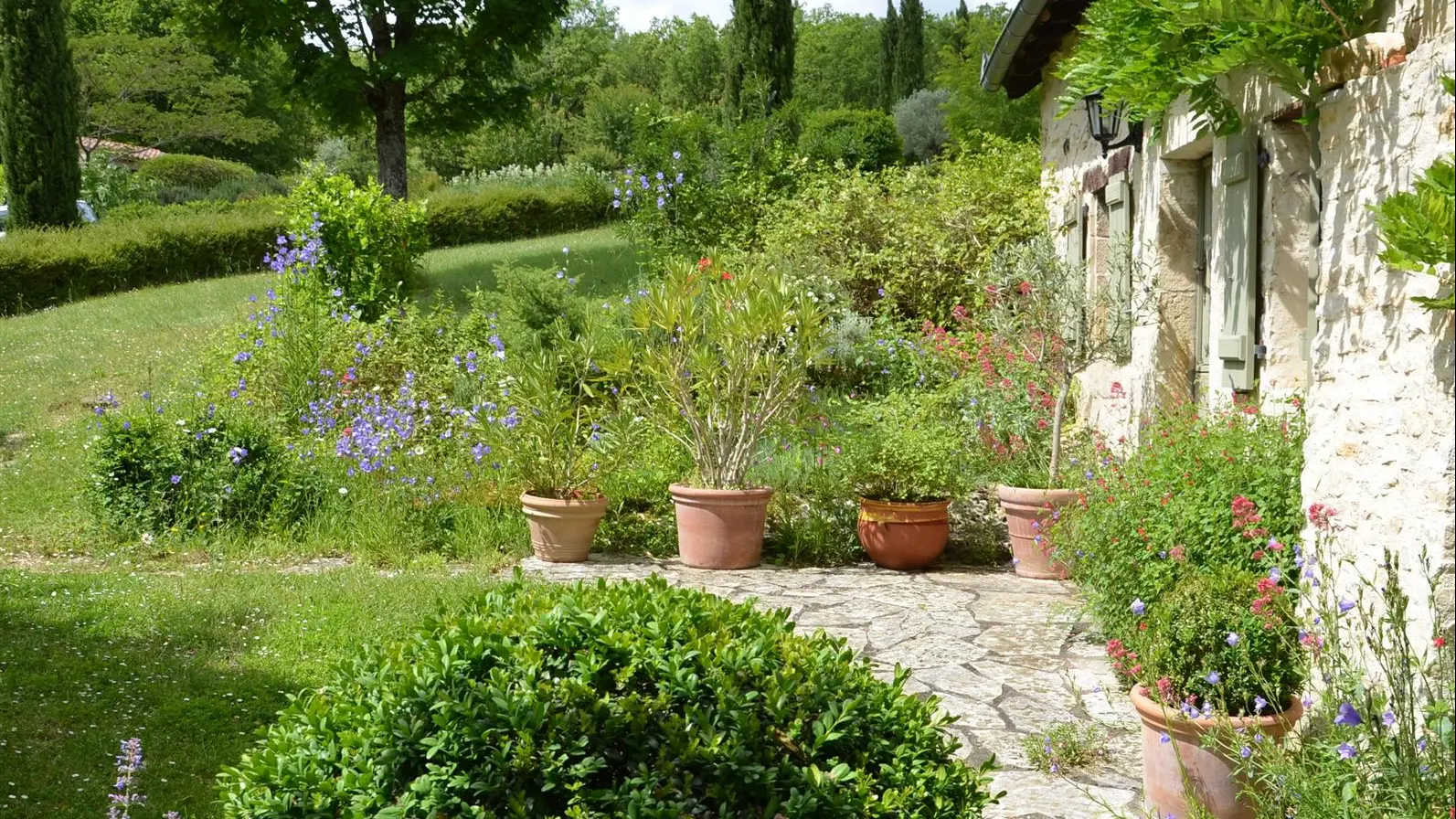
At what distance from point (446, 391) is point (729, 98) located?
1152 centimetres

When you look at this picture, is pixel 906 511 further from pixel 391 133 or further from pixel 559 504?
pixel 391 133

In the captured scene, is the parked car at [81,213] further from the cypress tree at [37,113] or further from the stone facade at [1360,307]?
the stone facade at [1360,307]

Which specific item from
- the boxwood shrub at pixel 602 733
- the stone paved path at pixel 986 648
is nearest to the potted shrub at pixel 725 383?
the stone paved path at pixel 986 648

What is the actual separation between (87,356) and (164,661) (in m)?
9.20

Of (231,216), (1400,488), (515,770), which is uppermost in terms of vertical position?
(231,216)

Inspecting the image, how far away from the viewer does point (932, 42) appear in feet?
155

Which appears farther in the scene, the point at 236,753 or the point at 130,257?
the point at 130,257

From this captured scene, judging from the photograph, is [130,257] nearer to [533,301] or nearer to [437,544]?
[533,301]

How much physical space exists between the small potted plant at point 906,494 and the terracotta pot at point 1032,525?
38cm

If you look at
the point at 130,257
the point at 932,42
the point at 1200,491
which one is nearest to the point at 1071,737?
the point at 1200,491

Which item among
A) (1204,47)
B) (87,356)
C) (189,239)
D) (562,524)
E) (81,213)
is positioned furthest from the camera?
(81,213)

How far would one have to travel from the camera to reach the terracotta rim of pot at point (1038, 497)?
6.88 meters

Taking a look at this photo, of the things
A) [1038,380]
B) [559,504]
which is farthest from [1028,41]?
[559,504]

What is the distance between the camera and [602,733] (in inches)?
101
